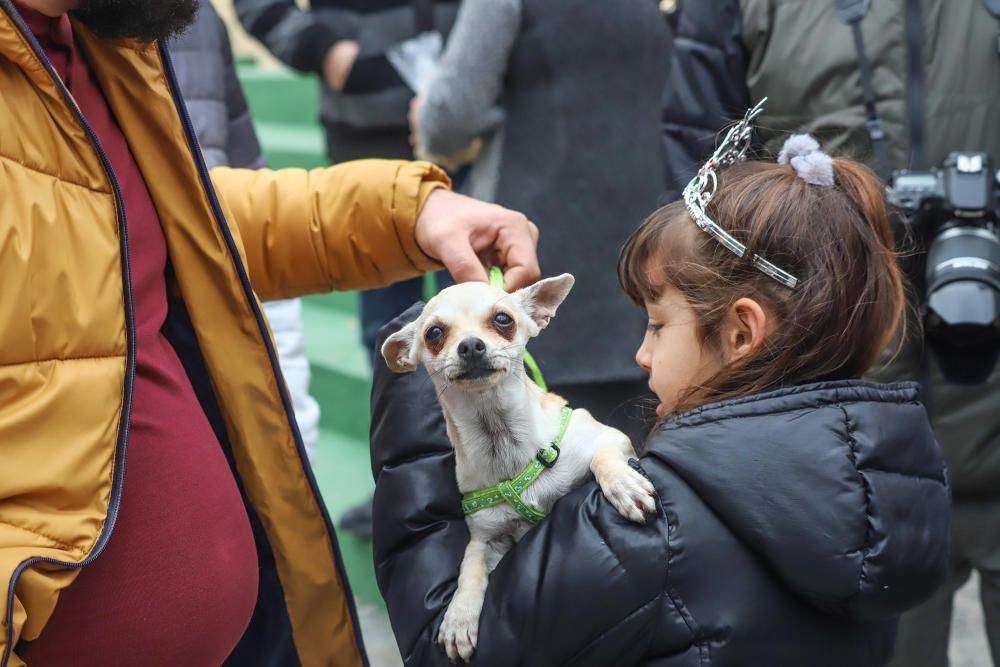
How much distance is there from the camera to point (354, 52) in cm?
352

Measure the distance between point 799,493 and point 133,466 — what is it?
89 cm

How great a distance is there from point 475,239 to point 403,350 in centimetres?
28

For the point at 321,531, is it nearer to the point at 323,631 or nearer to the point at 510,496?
the point at 323,631

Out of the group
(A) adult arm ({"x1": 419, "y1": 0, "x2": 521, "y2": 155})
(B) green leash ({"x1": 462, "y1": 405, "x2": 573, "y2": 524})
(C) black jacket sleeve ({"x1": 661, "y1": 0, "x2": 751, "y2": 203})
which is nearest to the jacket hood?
(B) green leash ({"x1": 462, "y1": 405, "x2": 573, "y2": 524})

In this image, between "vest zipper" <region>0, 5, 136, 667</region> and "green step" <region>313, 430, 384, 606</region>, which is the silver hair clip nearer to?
"vest zipper" <region>0, 5, 136, 667</region>

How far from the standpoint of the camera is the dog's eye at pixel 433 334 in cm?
159

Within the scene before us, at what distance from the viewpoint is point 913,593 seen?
1307 millimetres

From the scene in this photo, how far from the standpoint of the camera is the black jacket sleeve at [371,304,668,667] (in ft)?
4.17

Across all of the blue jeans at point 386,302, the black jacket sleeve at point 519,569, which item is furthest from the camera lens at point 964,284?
the blue jeans at point 386,302

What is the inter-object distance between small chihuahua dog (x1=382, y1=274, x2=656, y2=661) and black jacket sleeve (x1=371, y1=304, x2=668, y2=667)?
0.14 feet

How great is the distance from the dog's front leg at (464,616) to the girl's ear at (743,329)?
1.54ft

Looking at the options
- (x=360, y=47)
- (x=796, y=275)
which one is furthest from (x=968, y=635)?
(x=360, y=47)

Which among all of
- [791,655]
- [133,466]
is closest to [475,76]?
[133,466]

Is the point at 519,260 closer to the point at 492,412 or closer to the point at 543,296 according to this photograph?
the point at 543,296
